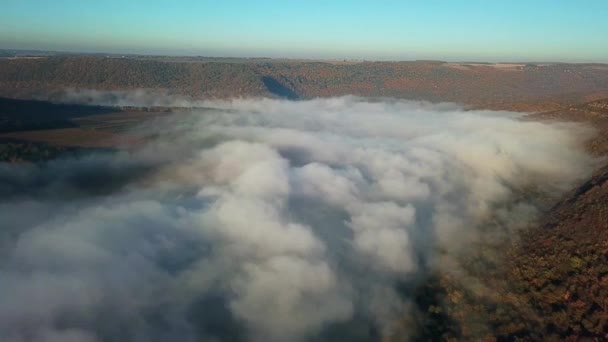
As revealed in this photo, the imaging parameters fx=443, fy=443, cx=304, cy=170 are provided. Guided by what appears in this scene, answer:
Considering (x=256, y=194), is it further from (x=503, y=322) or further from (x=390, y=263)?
(x=503, y=322)

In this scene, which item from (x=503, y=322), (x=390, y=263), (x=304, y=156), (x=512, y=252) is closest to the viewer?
(x=503, y=322)

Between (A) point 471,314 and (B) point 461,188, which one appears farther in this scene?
(B) point 461,188

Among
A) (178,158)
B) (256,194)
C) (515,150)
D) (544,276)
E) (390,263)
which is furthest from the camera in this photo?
(178,158)

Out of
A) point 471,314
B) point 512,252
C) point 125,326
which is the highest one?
point 512,252

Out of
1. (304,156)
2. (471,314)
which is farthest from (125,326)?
(304,156)

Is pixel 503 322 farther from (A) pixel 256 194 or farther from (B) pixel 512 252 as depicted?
(A) pixel 256 194

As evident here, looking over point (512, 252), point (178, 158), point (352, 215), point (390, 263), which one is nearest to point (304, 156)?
point (178, 158)

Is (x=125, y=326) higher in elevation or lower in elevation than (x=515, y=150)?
lower

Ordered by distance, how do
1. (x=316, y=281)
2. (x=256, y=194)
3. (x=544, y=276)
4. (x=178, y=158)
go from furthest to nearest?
1. (x=178, y=158)
2. (x=256, y=194)
3. (x=316, y=281)
4. (x=544, y=276)

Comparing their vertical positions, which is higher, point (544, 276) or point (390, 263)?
point (544, 276)
